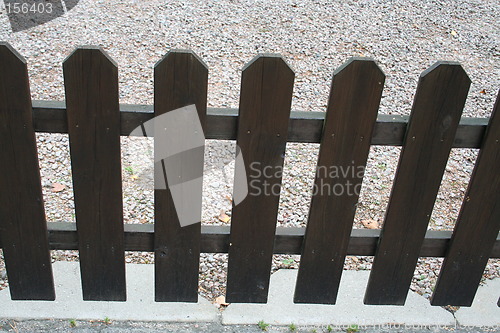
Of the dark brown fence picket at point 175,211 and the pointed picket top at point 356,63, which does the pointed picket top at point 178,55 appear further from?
Answer: the pointed picket top at point 356,63

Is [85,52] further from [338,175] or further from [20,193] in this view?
[338,175]

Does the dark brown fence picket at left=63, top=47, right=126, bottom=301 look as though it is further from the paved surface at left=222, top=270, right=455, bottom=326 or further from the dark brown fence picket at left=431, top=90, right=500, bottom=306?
the dark brown fence picket at left=431, top=90, right=500, bottom=306

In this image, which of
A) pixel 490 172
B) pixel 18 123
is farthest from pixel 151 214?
pixel 490 172

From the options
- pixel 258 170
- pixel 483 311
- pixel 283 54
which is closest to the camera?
pixel 258 170

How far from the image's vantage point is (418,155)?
2.13 metres

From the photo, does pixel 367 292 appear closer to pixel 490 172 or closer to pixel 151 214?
pixel 490 172

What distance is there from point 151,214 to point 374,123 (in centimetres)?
170

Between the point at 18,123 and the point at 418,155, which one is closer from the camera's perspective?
the point at 18,123

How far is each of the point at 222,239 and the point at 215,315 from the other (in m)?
0.43

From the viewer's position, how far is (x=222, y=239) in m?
2.32

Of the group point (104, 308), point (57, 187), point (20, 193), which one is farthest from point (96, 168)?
point (57, 187)

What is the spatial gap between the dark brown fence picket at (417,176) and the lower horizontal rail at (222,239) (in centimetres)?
7

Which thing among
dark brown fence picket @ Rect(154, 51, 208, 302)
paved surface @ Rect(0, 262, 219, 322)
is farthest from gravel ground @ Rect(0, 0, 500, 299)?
dark brown fence picket @ Rect(154, 51, 208, 302)

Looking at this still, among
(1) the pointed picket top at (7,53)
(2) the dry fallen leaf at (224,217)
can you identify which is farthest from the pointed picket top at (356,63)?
(2) the dry fallen leaf at (224,217)
